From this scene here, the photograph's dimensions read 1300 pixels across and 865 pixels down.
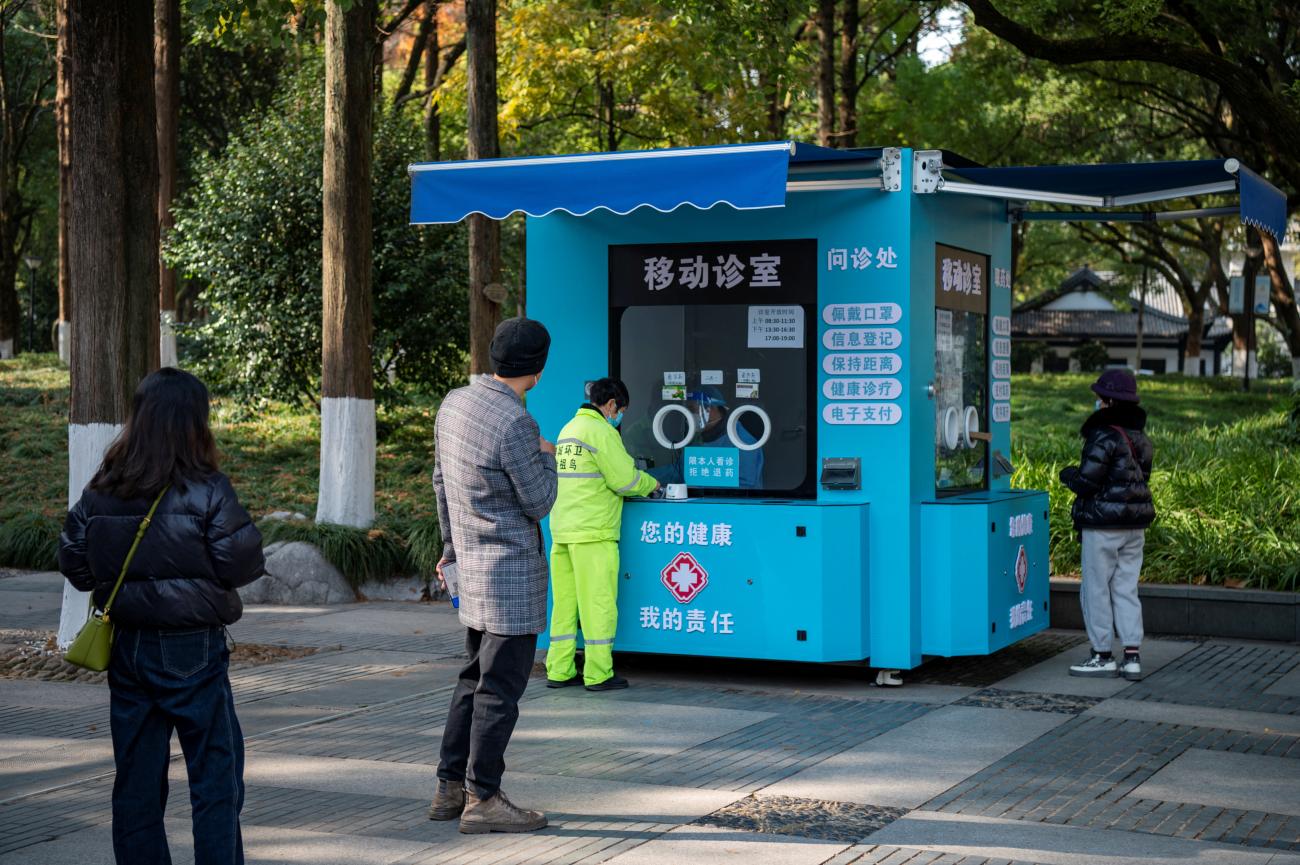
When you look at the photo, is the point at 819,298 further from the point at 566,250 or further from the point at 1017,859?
the point at 1017,859

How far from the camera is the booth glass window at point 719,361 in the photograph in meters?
9.46

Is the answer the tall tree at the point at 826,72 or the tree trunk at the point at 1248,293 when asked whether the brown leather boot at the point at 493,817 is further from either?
the tree trunk at the point at 1248,293

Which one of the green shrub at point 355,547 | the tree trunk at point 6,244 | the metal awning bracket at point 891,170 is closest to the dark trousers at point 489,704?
the metal awning bracket at point 891,170

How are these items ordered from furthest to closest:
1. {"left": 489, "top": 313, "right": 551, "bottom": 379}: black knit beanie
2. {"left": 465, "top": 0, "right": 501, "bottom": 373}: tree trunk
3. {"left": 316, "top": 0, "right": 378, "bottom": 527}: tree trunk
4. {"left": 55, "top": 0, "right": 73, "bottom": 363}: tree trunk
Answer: {"left": 55, "top": 0, "right": 73, "bottom": 363}: tree trunk → {"left": 465, "top": 0, "right": 501, "bottom": 373}: tree trunk → {"left": 316, "top": 0, "right": 378, "bottom": 527}: tree trunk → {"left": 489, "top": 313, "right": 551, "bottom": 379}: black knit beanie

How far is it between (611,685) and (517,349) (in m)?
3.68

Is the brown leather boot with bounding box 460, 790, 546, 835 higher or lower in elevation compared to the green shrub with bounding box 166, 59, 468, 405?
lower

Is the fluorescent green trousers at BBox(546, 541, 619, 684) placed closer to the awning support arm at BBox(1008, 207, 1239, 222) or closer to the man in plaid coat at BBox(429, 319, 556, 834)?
the man in plaid coat at BBox(429, 319, 556, 834)

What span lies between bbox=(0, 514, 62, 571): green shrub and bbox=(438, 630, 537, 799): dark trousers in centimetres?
1018

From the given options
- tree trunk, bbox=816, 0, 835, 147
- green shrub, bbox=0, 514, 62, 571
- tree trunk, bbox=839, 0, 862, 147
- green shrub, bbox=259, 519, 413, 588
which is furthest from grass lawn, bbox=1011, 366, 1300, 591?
green shrub, bbox=0, 514, 62, 571

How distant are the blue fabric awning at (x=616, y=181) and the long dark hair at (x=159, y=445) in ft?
13.4

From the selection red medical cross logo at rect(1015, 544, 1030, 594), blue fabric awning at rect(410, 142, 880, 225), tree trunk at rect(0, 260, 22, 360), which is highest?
tree trunk at rect(0, 260, 22, 360)

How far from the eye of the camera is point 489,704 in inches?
230

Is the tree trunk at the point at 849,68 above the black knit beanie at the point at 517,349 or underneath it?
above

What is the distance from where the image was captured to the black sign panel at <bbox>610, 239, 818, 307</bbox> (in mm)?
9422
